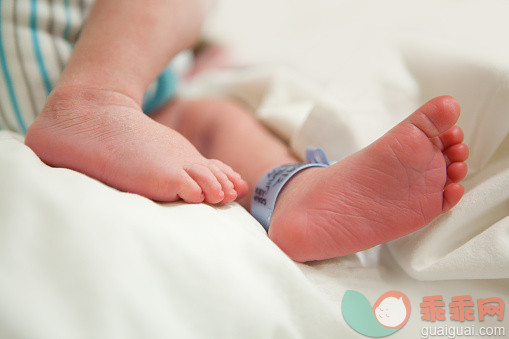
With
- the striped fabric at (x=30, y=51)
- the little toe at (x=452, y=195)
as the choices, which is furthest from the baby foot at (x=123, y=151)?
the little toe at (x=452, y=195)

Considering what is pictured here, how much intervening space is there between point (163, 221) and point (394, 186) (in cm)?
27

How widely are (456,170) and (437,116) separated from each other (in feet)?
0.25

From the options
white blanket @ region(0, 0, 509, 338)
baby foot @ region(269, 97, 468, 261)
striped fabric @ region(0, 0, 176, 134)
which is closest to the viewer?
white blanket @ region(0, 0, 509, 338)

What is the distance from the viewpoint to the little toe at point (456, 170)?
51 centimetres

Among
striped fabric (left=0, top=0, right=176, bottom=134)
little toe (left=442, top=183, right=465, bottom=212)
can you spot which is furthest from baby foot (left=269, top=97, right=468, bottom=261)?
striped fabric (left=0, top=0, right=176, bottom=134)

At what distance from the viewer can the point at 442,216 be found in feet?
1.79

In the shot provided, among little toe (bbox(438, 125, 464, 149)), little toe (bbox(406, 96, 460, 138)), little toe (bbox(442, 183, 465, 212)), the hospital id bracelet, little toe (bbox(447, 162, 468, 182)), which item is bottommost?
the hospital id bracelet

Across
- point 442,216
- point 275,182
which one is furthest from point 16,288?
point 442,216

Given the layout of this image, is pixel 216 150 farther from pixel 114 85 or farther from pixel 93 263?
pixel 93 263

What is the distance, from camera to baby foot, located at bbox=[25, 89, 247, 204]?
51cm

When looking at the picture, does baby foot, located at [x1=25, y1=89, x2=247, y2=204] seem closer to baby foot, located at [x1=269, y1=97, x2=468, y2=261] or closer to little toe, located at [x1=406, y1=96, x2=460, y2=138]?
baby foot, located at [x1=269, y1=97, x2=468, y2=261]
